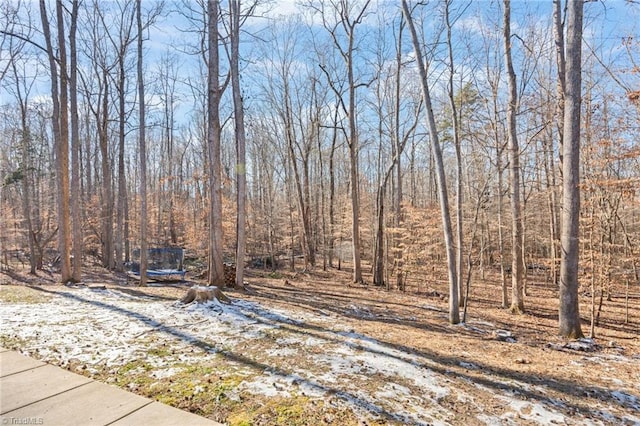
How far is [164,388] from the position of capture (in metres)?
2.85

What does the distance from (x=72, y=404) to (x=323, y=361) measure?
224 centimetres

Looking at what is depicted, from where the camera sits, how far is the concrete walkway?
2324 mm

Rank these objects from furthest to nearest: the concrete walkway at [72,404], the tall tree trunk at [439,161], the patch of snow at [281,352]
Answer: the tall tree trunk at [439,161], the patch of snow at [281,352], the concrete walkway at [72,404]

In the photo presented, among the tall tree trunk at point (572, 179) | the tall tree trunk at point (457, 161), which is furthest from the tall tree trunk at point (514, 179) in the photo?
the tall tree trunk at point (572, 179)

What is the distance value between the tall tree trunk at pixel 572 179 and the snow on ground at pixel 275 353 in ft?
9.40

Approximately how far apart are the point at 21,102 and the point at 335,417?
62.0ft

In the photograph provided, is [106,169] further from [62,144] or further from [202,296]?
[202,296]

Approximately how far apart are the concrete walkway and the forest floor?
0.53 ft

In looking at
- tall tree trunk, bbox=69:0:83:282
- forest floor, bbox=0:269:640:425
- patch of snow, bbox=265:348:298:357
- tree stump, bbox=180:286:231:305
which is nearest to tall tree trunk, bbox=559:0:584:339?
forest floor, bbox=0:269:640:425

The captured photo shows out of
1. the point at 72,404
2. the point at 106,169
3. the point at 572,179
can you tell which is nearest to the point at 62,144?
the point at 106,169

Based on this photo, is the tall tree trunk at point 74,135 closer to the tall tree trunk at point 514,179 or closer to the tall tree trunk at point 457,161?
the tall tree trunk at point 457,161

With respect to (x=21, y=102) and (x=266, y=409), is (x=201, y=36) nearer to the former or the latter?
(x=21, y=102)

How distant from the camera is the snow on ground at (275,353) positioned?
286 centimetres

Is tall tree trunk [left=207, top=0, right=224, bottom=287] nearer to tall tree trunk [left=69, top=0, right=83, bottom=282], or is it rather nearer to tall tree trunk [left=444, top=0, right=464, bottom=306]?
tall tree trunk [left=69, top=0, right=83, bottom=282]
